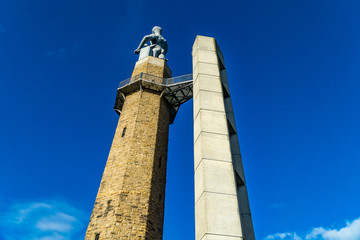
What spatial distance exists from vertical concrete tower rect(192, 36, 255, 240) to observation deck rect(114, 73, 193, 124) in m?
8.46

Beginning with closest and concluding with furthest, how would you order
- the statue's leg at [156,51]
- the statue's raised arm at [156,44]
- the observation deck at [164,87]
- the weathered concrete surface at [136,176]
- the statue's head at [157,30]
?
the weathered concrete surface at [136,176], the observation deck at [164,87], the statue's leg at [156,51], the statue's raised arm at [156,44], the statue's head at [157,30]

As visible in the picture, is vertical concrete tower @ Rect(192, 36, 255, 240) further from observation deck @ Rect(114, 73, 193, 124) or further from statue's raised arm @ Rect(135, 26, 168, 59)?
statue's raised arm @ Rect(135, 26, 168, 59)

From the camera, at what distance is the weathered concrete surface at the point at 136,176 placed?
511 inches

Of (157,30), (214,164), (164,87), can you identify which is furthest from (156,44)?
(214,164)

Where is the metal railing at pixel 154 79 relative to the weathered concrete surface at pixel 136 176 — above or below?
above

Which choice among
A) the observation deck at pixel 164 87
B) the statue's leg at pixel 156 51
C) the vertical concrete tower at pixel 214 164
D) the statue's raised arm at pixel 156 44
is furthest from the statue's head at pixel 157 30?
the vertical concrete tower at pixel 214 164

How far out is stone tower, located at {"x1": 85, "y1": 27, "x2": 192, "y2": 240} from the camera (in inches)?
515

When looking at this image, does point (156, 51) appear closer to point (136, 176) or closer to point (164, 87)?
point (164, 87)

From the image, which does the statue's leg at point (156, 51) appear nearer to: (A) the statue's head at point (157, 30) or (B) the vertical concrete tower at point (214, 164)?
(A) the statue's head at point (157, 30)

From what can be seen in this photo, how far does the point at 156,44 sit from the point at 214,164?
19.5 meters

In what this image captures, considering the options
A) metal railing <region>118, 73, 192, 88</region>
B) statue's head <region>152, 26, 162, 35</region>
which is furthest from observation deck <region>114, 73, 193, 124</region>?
statue's head <region>152, 26, 162, 35</region>

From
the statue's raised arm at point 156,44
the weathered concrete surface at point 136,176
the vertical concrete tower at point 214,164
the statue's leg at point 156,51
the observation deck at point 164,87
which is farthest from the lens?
the statue's raised arm at point 156,44

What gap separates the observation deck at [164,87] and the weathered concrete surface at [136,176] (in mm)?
468

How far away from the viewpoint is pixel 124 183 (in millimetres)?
14273
